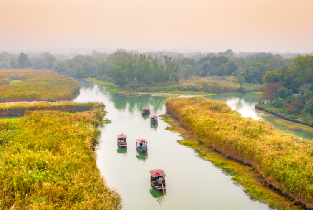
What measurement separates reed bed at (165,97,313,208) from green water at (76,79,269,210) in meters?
2.29

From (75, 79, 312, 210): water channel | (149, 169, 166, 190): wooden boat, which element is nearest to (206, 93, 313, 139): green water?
(75, 79, 312, 210): water channel

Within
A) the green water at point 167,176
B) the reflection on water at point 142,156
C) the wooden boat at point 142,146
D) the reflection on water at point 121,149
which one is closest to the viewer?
the green water at point 167,176

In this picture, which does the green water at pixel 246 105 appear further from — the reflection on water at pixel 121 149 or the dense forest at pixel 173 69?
the reflection on water at pixel 121 149

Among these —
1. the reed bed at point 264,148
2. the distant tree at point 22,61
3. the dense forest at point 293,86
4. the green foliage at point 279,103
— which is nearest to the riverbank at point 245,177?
the reed bed at point 264,148

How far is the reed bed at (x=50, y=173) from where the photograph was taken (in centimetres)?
1353

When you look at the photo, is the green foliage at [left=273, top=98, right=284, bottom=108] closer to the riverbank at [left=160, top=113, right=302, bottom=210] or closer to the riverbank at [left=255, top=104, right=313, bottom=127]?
the riverbank at [left=255, top=104, right=313, bottom=127]

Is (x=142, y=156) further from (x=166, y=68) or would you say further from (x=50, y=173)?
(x=166, y=68)

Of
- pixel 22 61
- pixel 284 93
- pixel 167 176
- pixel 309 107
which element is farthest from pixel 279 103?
pixel 22 61

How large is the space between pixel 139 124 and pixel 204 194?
21.0m

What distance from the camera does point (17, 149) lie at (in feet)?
66.5

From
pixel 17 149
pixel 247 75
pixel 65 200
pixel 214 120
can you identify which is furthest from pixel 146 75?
pixel 65 200

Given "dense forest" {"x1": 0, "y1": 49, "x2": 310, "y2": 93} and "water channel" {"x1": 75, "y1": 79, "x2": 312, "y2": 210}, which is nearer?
"water channel" {"x1": 75, "y1": 79, "x2": 312, "y2": 210}

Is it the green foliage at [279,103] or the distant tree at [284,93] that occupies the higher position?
the distant tree at [284,93]

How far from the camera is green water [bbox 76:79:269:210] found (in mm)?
18328
